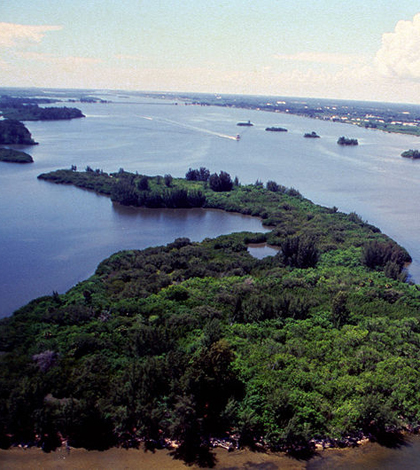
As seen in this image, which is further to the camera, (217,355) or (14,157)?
(14,157)

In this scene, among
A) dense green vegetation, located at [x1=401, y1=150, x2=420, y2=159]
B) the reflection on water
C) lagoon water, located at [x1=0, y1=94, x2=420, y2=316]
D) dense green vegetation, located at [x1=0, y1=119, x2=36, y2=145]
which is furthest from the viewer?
dense green vegetation, located at [x1=401, y1=150, x2=420, y2=159]

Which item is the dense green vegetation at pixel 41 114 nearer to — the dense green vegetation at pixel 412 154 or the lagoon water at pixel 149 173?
the lagoon water at pixel 149 173

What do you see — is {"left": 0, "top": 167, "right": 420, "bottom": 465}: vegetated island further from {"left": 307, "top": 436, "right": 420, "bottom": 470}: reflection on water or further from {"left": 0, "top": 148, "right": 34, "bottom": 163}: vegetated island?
{"left": 0, "top": 148, "right": 34, "bottom": 163}: vegetated island

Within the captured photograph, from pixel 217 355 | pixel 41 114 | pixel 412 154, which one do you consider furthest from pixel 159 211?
pixel 41 114

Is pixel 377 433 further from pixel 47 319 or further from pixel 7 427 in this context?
pixel 47 319

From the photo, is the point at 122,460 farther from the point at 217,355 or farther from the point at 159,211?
the point at 159,211

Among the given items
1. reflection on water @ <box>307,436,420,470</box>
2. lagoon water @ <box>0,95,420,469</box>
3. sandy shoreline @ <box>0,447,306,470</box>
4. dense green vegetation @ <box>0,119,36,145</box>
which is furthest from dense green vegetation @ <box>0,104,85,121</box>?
reflection on water @ <box>307,436,420,470</box>
